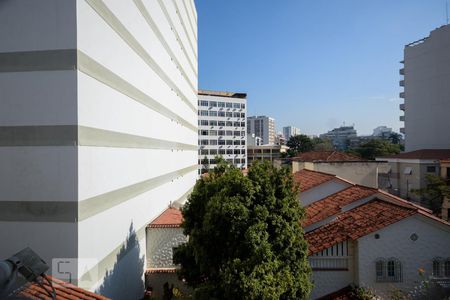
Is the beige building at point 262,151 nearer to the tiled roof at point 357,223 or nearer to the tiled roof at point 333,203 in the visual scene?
the tiled roof at point 333,203

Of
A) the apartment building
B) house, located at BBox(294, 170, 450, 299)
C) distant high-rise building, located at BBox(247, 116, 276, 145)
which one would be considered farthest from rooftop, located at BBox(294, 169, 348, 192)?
distant high-rise building, located at BBox(247, 116, 276, 145)

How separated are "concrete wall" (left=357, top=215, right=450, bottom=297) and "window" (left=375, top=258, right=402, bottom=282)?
0.12 metres

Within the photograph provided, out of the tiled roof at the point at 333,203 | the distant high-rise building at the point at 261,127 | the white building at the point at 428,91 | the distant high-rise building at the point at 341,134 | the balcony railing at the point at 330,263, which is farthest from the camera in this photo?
the distant high-rise building at the point at 341,134

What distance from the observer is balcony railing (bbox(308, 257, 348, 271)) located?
10.1 meters

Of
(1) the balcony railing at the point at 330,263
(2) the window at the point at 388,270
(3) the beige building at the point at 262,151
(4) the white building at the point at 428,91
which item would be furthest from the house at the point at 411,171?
(3) the beige building at the point at 262,151

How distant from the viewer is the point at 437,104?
3681 cm

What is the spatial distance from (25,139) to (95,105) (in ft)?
5.53

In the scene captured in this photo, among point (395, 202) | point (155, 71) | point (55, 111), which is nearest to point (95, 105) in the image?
point (55, 111)

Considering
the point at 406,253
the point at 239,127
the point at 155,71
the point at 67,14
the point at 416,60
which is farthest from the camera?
the point at 239,127

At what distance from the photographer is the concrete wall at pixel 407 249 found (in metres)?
9.66

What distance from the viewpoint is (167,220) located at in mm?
12172

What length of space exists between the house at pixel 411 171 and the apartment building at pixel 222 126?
30.5 meters

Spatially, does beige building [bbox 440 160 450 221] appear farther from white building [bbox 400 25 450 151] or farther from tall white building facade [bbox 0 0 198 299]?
tall white building facade [bbox 0 0 198 299]

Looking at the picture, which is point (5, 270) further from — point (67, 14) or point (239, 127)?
point (239, 127)
